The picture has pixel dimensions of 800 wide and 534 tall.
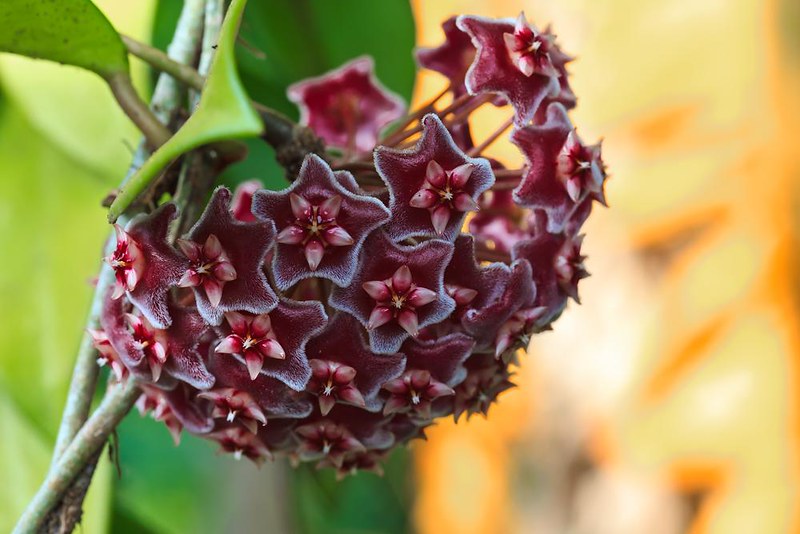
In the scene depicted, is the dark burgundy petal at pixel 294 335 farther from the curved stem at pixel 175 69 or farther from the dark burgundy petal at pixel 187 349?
the curved stem at pixel 175 69

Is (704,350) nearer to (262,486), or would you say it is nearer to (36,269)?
(262,486)

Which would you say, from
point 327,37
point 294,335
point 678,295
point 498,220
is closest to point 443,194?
point 294,335

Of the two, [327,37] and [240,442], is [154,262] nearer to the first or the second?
[240,442]

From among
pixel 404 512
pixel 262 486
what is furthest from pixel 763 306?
pixel 262 486

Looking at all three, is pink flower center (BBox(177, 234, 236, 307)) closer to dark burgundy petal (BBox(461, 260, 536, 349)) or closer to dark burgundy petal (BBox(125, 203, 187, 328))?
dark burgundy petal (BBox(125, 203, 187, 328))

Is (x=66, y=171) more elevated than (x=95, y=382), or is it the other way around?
(x=66, y=171)

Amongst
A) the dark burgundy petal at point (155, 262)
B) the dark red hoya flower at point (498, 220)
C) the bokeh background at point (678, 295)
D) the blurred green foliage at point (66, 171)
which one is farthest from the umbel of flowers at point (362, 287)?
the bokeh background at point (678, 295)

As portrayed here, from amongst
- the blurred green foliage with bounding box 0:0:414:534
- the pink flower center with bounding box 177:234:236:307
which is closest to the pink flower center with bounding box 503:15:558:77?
the pink flower center with bounding box 177:234:236:307
